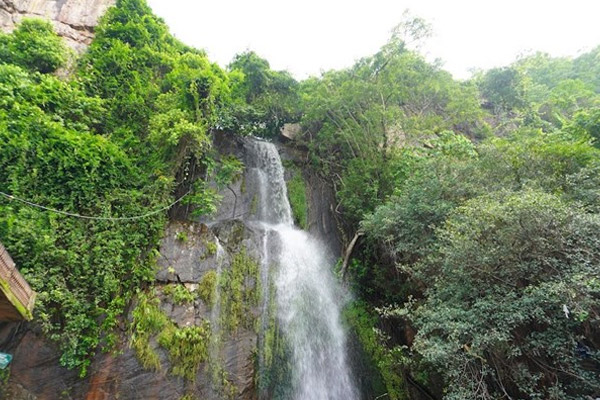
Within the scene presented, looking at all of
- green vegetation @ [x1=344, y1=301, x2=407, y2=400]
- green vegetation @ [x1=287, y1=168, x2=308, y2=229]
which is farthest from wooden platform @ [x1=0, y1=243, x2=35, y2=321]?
green vegetation @ [x1=287, y1=168, x2=308, y2=229]

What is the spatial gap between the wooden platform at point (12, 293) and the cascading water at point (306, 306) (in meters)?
4.31

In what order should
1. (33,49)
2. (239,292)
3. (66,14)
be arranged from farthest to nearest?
(66,14), (33,49), (239,292)

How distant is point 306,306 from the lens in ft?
24.8

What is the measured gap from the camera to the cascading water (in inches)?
258

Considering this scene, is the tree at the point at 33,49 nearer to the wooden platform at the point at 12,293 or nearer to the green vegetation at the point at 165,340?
the wooden platform at the point at 12,293

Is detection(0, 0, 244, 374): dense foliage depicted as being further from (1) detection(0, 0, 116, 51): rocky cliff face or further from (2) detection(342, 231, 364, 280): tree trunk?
(2) detection(342, 231, 364, 280): tree trunk

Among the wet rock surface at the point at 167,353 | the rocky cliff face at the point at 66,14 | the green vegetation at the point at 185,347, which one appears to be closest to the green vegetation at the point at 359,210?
the green vegetation at the point at 185,347

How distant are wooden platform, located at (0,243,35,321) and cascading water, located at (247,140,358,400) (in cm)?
431

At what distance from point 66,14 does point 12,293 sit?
1106 centimetres

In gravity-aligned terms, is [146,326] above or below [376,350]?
above

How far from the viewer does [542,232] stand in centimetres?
428

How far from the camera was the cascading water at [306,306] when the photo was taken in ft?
21.5

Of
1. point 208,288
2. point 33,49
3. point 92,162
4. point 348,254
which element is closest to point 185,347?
point 208,288

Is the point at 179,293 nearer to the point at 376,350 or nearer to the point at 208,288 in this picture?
the point at 208,288
